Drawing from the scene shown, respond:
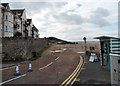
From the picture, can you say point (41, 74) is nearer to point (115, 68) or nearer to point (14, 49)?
point (115, 68)

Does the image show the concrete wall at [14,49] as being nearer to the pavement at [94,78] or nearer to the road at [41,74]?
the road at [41,74]

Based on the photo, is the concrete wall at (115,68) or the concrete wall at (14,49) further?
the concrete wall at (14,49)

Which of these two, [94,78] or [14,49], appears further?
[14,49]

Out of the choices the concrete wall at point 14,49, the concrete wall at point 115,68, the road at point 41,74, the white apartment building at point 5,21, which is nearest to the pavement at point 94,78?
the road at point 41,74

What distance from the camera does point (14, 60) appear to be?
17828 millimetres

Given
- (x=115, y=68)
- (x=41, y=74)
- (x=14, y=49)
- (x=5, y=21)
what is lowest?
(x=41, y=74)

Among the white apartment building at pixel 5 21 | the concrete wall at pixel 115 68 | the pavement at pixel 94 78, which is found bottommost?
the pavement at pixel 94 78

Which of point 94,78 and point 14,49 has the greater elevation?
point 14,49

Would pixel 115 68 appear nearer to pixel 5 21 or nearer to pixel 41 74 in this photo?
pixel 41 74

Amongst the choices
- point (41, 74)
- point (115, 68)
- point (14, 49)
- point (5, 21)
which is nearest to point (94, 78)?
point (115, 68)

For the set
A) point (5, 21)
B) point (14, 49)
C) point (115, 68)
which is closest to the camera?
point (115, 68)

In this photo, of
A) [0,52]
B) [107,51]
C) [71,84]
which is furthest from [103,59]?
[0,52]

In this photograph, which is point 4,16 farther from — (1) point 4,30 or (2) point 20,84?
(2) point 20,84

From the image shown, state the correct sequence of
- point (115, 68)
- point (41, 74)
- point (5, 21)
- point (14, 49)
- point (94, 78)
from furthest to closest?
point (5, 21) < point (14, 49) < point (41, 74) < point (94, 78) < point (115, 68)
